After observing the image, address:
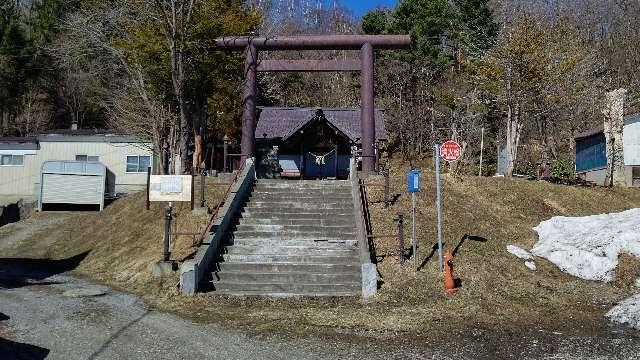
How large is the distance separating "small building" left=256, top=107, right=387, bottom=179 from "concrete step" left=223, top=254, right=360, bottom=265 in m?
14.1

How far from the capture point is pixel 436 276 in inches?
455

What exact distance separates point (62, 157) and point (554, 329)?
28.6 metres

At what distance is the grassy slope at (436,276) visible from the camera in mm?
9219

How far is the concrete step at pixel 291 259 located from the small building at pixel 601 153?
64.3 feet

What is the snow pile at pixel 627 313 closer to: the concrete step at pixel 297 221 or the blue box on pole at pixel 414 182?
the blue box on pole at pixel 414 182

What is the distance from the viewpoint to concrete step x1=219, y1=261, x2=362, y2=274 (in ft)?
38.4

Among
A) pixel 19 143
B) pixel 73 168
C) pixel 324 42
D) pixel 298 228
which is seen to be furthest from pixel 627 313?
pixel 19 143

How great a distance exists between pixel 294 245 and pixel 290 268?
115 cm

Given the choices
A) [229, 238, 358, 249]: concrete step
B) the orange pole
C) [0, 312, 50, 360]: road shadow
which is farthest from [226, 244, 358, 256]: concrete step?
[0, 312, 50, 360]: road shadow

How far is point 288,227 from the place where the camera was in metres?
13.8

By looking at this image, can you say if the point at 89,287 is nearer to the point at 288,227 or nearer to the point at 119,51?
the point at 288,227

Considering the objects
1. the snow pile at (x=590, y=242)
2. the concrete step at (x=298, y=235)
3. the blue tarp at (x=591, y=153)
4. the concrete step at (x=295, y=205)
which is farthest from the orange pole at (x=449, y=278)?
the blue tarp at (x=591, y=153)

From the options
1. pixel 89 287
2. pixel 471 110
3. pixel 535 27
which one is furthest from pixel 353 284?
pixel 471 110

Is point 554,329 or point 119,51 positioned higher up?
point 119,51
